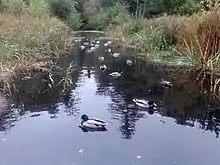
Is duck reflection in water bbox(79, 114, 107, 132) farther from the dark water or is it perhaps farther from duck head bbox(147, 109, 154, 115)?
duck head bbox(147, 109, 154, 115)

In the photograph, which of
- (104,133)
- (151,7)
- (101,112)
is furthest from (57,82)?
(151,7)

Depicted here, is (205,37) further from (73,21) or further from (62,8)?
(73,21)

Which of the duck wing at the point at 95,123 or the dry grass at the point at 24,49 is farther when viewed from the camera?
the dry grass at the point at 24,49

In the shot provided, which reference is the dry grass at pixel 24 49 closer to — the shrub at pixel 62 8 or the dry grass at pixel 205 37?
the dry grass at pixel 205 37

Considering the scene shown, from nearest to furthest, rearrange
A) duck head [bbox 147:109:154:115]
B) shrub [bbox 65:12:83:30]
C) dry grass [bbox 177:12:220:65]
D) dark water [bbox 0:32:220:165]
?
dark water [bbox 0:32:220:165]
duck head [bbox 147:109:154:115]
dry grass [bbox 177:12:220:65]
shrub [bbox 65:12:83:30]

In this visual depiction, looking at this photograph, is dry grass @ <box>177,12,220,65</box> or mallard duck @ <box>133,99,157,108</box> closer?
mallard duck @ <box>133,99,157,108</box>

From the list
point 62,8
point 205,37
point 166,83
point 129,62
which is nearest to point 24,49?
point 129,62

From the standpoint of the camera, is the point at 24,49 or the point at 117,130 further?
the point at 24,49

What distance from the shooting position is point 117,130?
777 centimetres

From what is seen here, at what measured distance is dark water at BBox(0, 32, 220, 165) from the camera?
6509 millimetres

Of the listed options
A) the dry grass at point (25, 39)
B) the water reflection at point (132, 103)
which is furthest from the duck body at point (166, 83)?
the dry grass at point (25, 39)

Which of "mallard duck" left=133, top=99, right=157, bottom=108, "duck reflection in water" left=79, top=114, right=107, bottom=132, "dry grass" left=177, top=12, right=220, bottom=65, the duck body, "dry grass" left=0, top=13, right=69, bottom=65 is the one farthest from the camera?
"dry grass" left=0, top=13, right=69, bottom=65

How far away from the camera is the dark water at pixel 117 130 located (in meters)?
6.51

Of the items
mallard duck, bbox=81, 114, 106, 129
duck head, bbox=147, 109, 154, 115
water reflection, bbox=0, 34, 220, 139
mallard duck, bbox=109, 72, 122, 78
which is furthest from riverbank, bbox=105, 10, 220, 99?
mallard duck, bbox=81, 114, 106, 129
